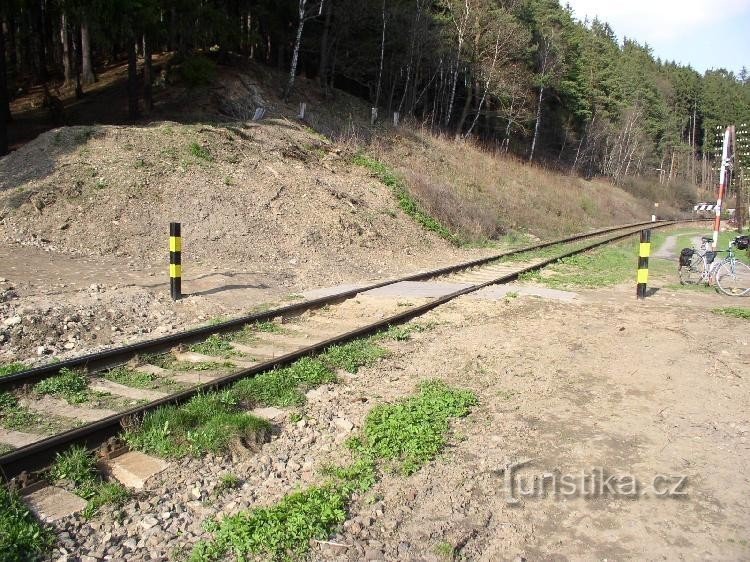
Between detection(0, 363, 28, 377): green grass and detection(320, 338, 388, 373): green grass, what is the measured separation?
307 centimetres

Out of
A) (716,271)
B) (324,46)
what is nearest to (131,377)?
(716,271)

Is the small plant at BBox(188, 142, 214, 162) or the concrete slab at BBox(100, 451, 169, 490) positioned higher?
the small plant at BBox(188, 142, 214, 162)

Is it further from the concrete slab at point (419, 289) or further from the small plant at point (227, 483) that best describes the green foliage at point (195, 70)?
the small plant at point (227, 483)

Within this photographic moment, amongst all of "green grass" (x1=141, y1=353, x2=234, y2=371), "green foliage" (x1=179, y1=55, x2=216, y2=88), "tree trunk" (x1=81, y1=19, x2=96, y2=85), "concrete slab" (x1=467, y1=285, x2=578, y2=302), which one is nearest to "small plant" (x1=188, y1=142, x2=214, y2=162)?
"green foliage" (x1=179, y1=55, x2=216, y2=88)

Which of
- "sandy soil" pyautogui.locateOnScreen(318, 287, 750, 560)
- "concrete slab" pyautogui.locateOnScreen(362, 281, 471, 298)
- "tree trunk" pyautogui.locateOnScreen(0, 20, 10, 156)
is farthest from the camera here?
"tree trunk" pyautogui.locateOnScreen(0, 20, 10, 156)

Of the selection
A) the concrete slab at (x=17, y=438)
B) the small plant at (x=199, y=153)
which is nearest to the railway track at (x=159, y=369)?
the concrete slab at (x=17, y=438)

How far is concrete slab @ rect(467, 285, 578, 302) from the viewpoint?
1065cm

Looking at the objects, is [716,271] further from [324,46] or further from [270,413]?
[324,46]

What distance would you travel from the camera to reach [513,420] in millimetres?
5133

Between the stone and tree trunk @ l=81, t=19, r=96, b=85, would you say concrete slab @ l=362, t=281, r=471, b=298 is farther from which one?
tree trunk @ l=81, t=19, r=96, b=85

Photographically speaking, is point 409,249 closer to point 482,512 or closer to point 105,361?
point 105,361

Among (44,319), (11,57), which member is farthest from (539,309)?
(11,57)

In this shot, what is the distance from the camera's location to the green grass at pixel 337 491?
329 centimetres

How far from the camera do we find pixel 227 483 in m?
4.02
